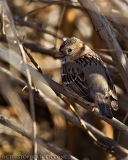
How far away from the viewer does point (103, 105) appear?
4098 millimetres

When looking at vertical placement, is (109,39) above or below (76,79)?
above

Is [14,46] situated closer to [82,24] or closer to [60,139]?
[60,139]

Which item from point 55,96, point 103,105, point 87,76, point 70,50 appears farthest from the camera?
point 55,96

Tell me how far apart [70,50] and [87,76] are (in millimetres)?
543

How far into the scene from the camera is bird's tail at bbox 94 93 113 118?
153 inches

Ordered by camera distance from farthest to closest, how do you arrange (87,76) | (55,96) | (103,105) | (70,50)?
1. (55,96)
2. (70,50)
3. (87,76)
4. (103,105)

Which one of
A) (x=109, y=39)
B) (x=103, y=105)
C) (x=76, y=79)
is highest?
(x=109, y=39)

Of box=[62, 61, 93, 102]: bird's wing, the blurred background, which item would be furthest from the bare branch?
the blurred background

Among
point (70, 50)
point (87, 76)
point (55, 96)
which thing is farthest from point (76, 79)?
point (55, 96)

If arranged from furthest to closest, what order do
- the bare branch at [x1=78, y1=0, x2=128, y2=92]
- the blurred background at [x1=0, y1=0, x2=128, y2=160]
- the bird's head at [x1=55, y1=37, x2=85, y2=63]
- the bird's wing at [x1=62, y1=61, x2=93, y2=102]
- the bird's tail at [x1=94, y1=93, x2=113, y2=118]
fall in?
1. the blurred background at [x1=0, y1=0, x2=128, y2=160]
2. the bird's head at [x1=55, y1=37, x2=85, y2=63]
3. the bird's wing at [x1=62, y1=61, x2=93, y2=102]
4. the bird's tail at [x1=94, y1=93, x2=113, y2=118]
5. the bare branch at [x1=78, y1=0, x2=128, y2=92]

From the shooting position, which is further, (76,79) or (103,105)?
(76,79)

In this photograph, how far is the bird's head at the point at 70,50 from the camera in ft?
16.3

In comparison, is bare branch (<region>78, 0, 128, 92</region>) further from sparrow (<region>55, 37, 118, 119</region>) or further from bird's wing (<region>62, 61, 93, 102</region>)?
bird's wing (<region>62, 61, 93, 102</region>)

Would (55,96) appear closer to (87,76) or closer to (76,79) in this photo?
(76,79)
